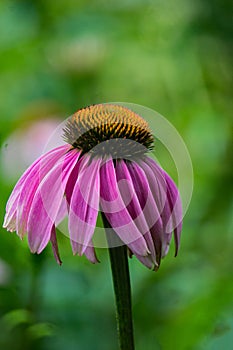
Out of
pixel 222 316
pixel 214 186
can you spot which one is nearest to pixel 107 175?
pixel 222 316

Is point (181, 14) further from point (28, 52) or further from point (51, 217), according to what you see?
point (51, 217)

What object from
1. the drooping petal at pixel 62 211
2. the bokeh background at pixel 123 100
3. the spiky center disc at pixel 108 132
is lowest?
the bokeh background at pixel 123 100

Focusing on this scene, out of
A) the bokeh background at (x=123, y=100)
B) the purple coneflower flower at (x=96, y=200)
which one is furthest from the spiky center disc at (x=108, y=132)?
the bokeh background at (x=123, y=100)

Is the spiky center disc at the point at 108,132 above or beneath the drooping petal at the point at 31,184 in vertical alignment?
above

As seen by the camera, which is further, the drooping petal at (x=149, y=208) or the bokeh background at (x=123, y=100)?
the bokeh background at (x=123, y=100)

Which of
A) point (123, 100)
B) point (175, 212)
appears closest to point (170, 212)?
point (175, 212)

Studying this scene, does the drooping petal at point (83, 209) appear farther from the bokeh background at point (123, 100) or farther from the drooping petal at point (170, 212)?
the bokeh background at point (123, 100)
